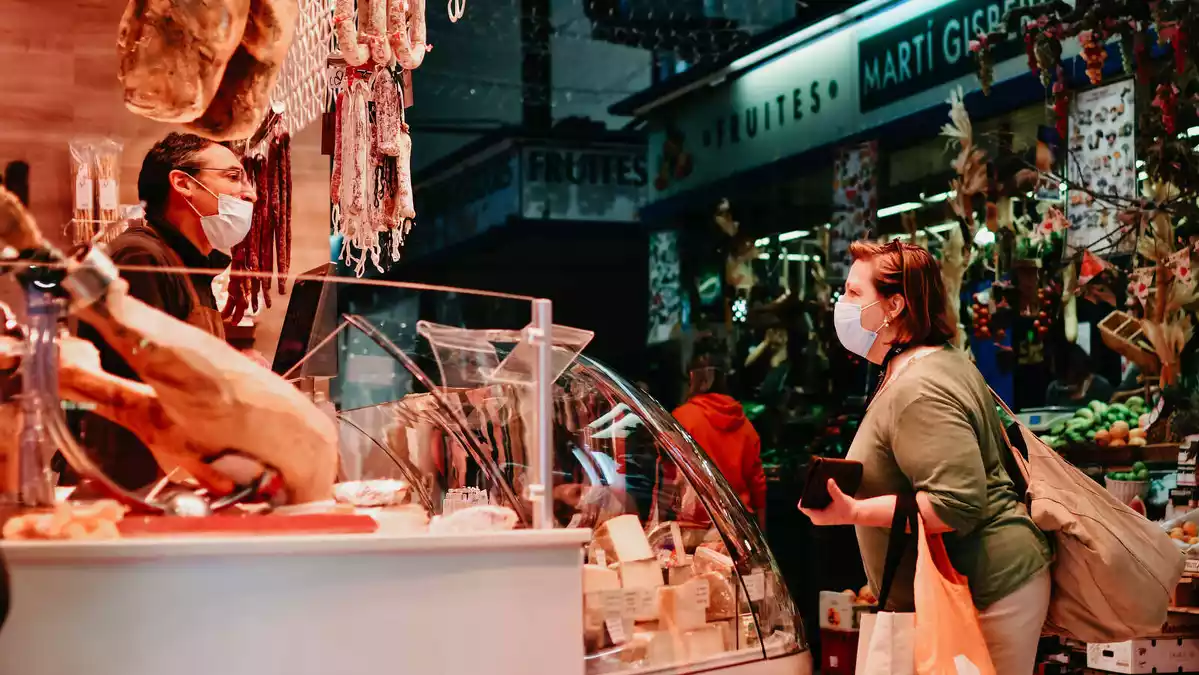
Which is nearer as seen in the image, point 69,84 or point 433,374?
point 433,374

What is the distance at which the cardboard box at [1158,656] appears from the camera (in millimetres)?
4957

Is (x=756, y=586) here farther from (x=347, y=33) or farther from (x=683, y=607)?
(x=347, y=33)

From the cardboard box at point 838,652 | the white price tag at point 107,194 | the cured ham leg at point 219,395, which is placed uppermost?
the white price tag at point 107,194

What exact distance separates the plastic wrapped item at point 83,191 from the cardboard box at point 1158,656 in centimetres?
433

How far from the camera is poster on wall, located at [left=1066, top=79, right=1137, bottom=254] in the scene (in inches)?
239

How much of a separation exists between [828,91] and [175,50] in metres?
5.21

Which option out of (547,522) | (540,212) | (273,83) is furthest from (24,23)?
(547,522)

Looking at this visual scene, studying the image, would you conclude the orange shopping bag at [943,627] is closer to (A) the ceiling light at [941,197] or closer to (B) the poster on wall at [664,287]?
(A) the ceiling light at [941,197]

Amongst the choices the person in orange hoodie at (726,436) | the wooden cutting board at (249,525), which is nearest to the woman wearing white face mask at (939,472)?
the wooden cutting board at (249,525)

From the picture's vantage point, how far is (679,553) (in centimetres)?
305

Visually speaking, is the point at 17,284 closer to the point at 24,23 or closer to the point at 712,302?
the point at 24,23

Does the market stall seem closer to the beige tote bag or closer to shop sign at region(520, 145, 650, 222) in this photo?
the beige tote bag

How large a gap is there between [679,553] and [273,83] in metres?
1.88

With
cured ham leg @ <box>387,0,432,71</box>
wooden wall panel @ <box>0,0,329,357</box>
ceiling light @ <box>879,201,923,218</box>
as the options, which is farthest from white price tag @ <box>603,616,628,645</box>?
ceiling light @ <box>879,201,923,218</box>
